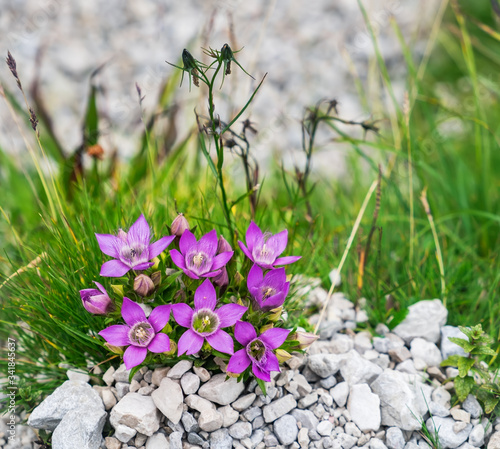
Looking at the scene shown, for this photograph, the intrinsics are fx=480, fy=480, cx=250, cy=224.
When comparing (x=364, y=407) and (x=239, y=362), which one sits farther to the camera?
(x=364, y=407)

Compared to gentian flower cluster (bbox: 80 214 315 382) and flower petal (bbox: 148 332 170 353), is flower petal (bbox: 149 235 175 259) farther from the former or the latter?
flower petal (bbox: 148 332 170 353)

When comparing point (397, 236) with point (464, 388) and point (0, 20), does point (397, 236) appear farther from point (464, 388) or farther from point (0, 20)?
point (0, 20)

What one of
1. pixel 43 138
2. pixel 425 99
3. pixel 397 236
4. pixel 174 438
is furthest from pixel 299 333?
pixel 43 138

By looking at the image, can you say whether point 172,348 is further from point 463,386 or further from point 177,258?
point 463,386

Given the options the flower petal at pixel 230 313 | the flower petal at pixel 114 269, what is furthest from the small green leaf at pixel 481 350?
the flower petal at pixel 114 269

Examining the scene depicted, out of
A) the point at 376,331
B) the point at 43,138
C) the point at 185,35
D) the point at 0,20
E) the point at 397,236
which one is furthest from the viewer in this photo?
the point at 185,35

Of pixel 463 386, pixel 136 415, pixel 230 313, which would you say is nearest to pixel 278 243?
pixel 230 313

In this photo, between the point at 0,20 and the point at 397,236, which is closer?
the point at 397,236

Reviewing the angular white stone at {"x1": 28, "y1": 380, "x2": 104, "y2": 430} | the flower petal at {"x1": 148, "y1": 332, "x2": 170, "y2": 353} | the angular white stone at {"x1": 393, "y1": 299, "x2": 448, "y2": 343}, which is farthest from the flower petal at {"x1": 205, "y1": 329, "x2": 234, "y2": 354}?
the angular white stone at {"x1": 393, "y1": 299, "x2": 448, "y2": 343}
